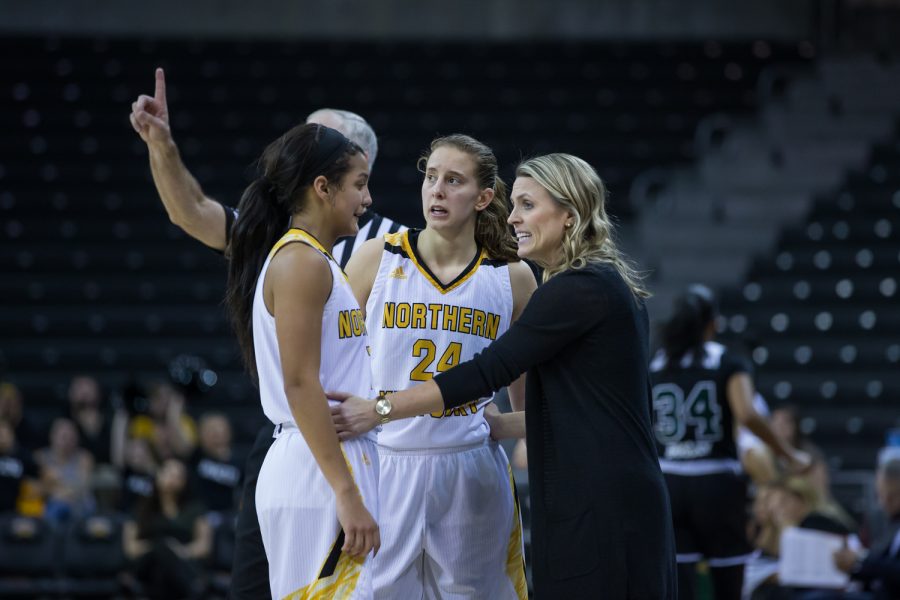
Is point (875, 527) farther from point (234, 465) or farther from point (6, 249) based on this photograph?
point (6, 249)

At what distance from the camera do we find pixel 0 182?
1563 centimetres

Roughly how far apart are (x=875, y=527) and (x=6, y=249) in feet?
33.1

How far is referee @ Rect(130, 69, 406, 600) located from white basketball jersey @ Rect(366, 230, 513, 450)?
345mm

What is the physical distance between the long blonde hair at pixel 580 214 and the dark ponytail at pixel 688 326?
2803 mm

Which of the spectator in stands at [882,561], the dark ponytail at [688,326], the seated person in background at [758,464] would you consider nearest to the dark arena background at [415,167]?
the seated person in background at [758,464]

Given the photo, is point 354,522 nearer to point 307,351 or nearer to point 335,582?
point 335,582

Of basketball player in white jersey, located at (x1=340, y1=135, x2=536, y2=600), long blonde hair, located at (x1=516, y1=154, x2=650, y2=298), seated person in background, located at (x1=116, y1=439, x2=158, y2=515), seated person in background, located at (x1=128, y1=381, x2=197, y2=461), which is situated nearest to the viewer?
long blonde hair, located at (x1=516, y1=154, x2=650, y2=298)

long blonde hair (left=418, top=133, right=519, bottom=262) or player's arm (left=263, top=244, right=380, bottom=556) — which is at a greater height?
long blonde hair (left=418, top=133, right=519, bottom=262)

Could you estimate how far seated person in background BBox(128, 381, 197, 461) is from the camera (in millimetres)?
10609

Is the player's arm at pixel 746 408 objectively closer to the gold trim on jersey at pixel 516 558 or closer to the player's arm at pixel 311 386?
the gold trim on jersey at pixel 516 558

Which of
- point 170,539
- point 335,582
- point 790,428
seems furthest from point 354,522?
point 790,428

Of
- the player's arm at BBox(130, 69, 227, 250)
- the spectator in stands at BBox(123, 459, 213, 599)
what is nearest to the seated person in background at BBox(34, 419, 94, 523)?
the spectator in stands at BBox(123, 459, 213, 599)

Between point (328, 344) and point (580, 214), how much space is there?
Result: 84cm

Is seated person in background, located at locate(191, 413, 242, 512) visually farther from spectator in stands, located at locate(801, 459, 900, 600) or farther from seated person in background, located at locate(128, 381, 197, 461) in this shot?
spectator in stands, located at locate(801, 459, 900, 600)
